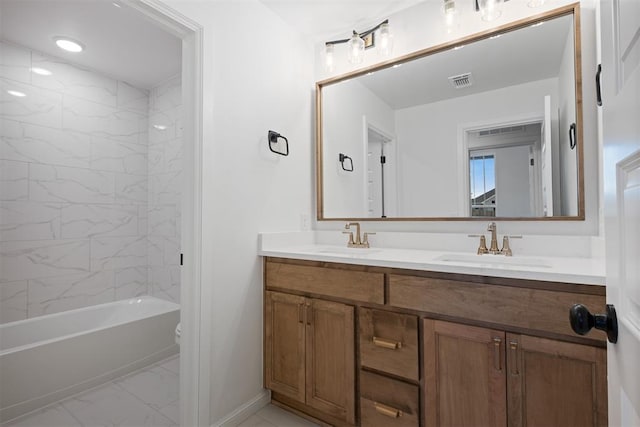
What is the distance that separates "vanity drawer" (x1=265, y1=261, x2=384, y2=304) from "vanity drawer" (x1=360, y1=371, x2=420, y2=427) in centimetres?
37

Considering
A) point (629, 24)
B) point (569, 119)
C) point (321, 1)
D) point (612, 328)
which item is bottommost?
point (612, 328)

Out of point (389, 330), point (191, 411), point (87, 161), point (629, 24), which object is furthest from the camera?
point (87, 161)

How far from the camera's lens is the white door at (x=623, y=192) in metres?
0.47

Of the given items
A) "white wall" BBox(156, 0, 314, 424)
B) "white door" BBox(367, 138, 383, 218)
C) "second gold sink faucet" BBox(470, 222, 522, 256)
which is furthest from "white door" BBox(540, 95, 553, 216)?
"white wall" BBox(156, 0, 314, 424)

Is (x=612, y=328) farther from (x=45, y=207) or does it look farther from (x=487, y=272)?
(x=45, y=207)

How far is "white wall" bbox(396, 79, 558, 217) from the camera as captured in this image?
1.69 metres

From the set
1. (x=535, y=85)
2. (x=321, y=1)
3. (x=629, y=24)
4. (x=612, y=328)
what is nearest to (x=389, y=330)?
(x=612, y=328)

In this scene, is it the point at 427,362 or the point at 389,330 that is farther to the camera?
the point at 389,330

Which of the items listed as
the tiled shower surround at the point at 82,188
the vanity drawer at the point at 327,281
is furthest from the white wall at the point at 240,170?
the tiled shower surround at the point at 82,188

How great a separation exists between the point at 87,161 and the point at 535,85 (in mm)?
3405

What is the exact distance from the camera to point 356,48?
6.86 ft

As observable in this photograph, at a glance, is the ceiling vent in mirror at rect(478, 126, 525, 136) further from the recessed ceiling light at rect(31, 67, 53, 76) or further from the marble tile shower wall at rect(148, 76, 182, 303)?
the recessed ceiling light at rect(31, 67, 53, 76)

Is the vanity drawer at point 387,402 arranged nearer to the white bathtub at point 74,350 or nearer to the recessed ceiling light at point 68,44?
the white bathtub at point 74,350

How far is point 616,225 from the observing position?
57 centimetres
